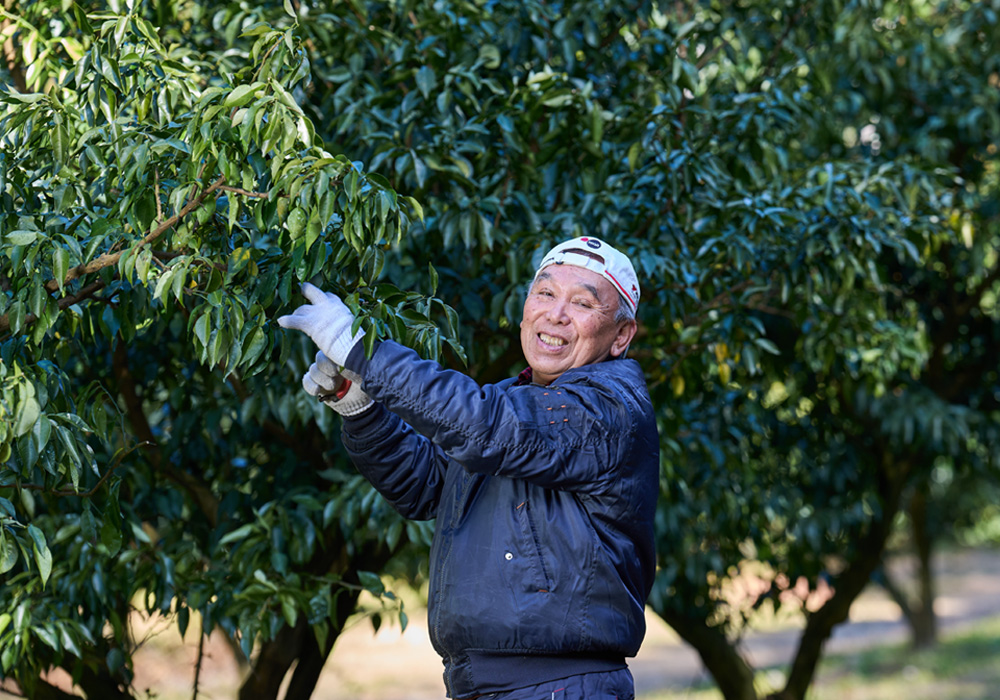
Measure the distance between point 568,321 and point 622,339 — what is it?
0.58 ft

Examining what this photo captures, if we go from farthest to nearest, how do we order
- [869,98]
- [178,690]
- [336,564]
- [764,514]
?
[178,690] → [869,98] → [764,514] → [336,564]

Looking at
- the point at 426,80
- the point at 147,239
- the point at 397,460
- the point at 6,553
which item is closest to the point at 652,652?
the point at 426,80

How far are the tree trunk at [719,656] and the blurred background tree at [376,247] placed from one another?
0.41m

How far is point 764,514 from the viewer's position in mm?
5719

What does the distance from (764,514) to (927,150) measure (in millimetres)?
2160

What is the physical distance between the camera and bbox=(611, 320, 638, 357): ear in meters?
2.52

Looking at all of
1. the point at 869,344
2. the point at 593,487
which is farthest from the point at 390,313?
the point at 869,344

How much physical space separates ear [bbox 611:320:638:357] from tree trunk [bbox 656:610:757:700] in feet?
13.5

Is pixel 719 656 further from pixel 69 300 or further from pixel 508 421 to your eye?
pixel 69 300

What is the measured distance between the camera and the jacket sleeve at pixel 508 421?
2092mm

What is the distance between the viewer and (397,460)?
2.59m

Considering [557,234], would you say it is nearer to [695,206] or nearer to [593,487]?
[695,206]

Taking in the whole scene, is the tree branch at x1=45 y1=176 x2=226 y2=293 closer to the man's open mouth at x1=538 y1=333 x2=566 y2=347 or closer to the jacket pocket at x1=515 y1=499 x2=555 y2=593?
the man's open mouth at x1=538 y1=333 x2=566 y2=347

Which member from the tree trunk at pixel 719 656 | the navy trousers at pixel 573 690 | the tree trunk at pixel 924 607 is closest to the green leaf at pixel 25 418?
the navy trousers at pixel 573 690
